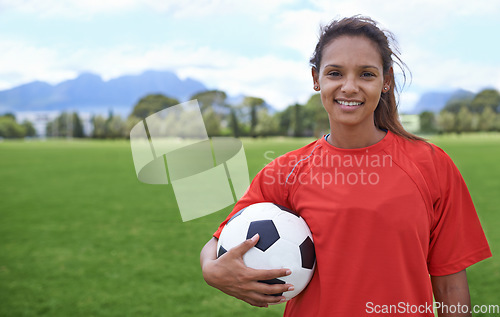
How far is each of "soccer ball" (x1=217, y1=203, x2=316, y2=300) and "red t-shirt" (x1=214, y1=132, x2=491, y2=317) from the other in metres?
0.05

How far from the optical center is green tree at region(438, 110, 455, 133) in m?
58.7

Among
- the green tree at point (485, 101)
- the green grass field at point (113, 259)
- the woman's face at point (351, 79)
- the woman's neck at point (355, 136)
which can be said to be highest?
the green tree at point (485, 101)

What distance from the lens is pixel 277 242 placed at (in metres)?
1.80

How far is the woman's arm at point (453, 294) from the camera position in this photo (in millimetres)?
1693

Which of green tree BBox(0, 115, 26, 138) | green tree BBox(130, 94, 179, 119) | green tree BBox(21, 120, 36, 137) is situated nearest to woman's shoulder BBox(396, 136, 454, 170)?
green tree BBox(130, 94, 179, 119)

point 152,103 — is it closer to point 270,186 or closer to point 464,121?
point 464,121

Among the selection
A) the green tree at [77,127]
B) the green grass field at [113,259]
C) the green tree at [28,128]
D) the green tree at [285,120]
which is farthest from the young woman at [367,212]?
the green tree at [28,128]

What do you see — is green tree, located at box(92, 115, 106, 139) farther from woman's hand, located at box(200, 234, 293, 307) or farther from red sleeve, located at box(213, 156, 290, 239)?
woman's hand, located at box(200, 234, 293, 307)

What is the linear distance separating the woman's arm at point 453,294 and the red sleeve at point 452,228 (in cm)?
3

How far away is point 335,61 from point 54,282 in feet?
14.8

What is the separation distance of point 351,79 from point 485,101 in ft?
221

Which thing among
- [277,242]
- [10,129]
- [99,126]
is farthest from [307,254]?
[10,129]

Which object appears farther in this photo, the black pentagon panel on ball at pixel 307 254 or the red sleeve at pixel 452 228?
the black pentagon panel on ball at pixel 307 254

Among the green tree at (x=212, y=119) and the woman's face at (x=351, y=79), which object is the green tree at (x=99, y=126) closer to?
the green tree at (x=212, y=119)
